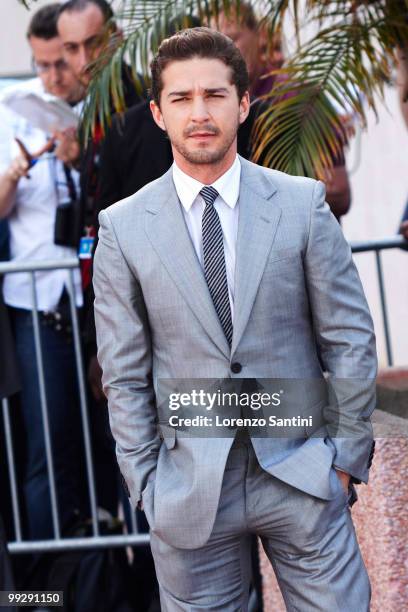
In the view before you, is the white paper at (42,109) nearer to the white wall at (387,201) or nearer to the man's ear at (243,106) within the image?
the man's ear at (243,106)

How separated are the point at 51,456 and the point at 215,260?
2.31 m

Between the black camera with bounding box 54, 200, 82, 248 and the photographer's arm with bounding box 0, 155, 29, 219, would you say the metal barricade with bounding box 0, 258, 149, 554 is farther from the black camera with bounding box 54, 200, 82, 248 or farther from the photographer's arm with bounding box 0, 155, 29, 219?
the photographer's arm with bounding box 0, 155, 29, 219

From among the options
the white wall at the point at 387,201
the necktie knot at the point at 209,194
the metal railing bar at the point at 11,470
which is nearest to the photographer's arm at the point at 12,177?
the metal railing bar at the point at 11,470

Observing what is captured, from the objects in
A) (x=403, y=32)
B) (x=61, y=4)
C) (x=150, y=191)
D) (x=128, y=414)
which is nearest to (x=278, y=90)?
(x=403, y=32)

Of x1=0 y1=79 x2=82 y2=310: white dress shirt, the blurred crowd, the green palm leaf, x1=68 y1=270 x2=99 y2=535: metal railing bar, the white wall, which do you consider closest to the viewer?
the green palm leaf

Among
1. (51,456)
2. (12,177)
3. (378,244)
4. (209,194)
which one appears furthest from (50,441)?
(209,194)

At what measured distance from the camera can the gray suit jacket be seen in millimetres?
3178

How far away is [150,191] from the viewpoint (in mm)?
3373

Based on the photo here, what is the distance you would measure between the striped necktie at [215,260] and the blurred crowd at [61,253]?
5.74 feet

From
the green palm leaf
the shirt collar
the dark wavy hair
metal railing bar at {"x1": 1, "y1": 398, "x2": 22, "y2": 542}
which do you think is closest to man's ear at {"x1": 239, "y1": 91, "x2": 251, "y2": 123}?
the dark wavy hair

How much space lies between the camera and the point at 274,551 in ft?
10.7

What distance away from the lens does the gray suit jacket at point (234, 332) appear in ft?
10.4

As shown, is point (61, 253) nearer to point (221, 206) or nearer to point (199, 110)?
point (221, 206)

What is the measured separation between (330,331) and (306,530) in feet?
1.73
